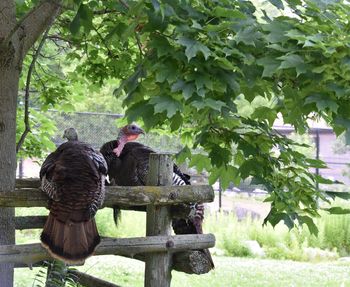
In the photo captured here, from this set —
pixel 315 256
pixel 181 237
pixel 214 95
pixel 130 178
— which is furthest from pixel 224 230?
pixel 214 95

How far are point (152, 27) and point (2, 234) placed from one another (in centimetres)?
167

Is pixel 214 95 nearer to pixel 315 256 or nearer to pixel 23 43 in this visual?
→ pixel 23 43

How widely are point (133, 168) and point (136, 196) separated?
44.0 inches

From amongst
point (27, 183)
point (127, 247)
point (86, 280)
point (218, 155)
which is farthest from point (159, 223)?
point (27, 183)

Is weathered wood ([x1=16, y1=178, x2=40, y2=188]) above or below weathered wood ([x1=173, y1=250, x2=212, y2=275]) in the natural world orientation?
above

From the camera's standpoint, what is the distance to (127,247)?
148 inches

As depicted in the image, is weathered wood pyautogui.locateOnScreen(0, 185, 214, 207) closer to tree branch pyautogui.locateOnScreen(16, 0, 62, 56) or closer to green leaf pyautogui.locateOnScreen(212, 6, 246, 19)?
tree branch pyautogui.locateOnScreen(16, 0, 62, 56)

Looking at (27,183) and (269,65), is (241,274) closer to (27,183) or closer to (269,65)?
(27,183)

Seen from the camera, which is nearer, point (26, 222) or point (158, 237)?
point (158, 237)

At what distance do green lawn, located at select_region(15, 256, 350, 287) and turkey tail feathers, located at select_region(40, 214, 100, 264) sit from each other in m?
4.78

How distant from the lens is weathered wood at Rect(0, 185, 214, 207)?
11.5 ft

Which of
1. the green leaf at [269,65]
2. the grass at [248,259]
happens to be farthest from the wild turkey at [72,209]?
the grass at [248,259]

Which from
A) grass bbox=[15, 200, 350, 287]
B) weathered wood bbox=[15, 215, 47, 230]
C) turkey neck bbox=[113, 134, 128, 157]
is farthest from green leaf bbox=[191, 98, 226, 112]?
grass bbox=[15, 200, 350, 287]

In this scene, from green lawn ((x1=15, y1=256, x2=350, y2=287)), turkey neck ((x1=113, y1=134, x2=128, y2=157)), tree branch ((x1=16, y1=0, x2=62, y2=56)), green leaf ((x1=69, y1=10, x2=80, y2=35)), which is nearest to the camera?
green leaf ((x1=69, y1=10, x2=80, y2=35))
